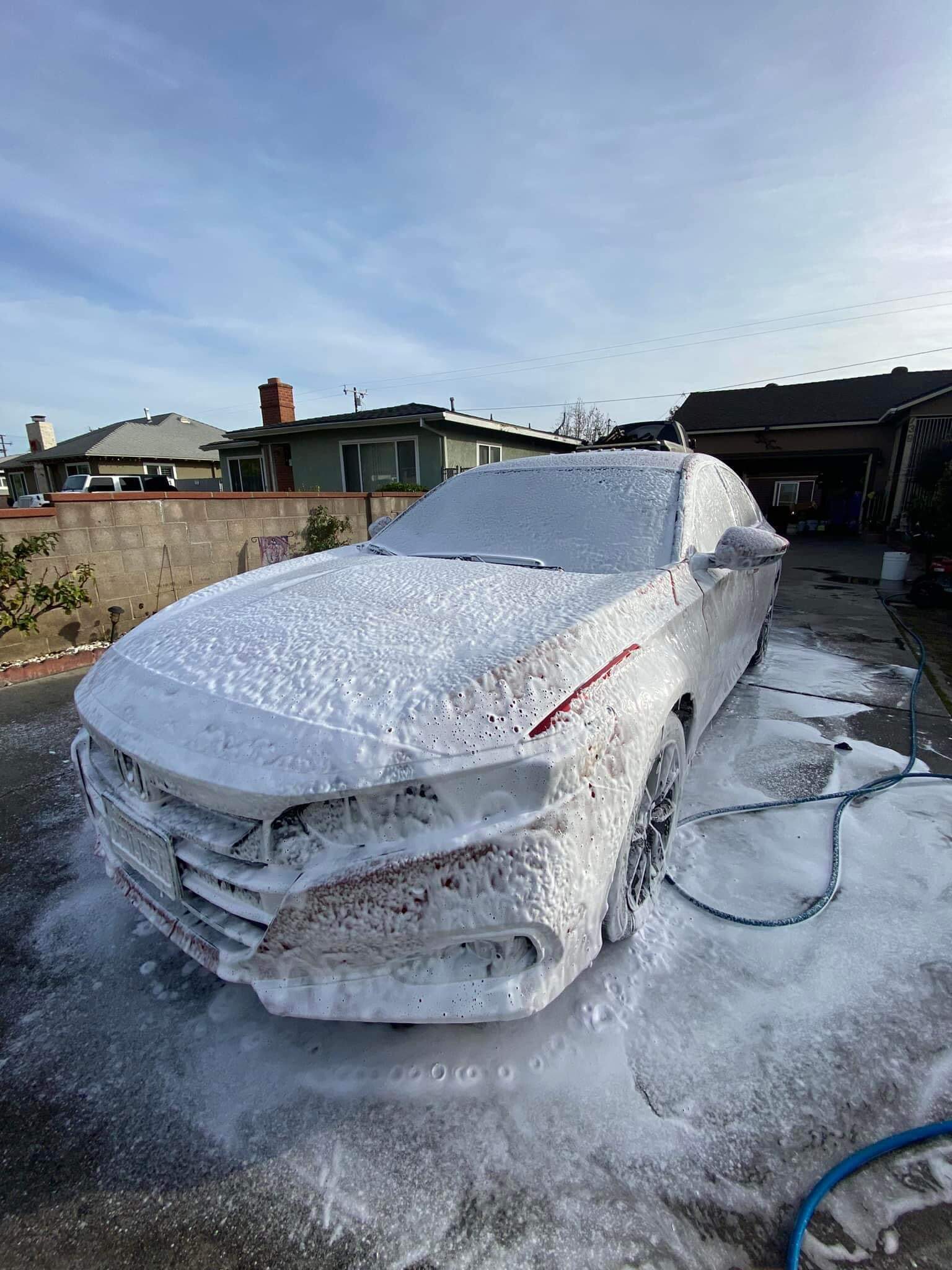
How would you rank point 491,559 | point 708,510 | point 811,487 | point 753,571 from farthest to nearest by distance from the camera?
point 811,487
point 753,571
point 708,510
point 491,559

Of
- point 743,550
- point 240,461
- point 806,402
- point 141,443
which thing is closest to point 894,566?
point 743,550

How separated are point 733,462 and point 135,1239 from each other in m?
22.3

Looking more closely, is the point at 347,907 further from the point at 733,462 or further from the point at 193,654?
the point at 733,462

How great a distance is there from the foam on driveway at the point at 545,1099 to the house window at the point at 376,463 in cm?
1263

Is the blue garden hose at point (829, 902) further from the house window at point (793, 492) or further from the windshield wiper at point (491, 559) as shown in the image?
the house window at point (793, 492)

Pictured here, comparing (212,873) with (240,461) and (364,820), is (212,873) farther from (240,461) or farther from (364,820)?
(240,461)

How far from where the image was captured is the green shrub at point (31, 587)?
4668 millimetres

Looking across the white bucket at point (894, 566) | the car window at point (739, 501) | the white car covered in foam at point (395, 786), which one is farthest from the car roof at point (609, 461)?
the white bucket at point (894, 566)

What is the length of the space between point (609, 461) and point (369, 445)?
11970 mm

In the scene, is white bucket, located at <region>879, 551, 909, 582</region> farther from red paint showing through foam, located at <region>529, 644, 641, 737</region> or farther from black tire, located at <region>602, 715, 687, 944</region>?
red paint showing through foam, located at <region>529, 644, 641, 737</region>

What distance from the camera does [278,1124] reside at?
1.42m

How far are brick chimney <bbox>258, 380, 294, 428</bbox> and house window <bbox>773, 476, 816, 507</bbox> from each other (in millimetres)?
16483

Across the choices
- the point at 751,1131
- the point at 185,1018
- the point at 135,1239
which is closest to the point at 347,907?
the point at 135,1239

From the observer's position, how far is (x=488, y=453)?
15.0 m
